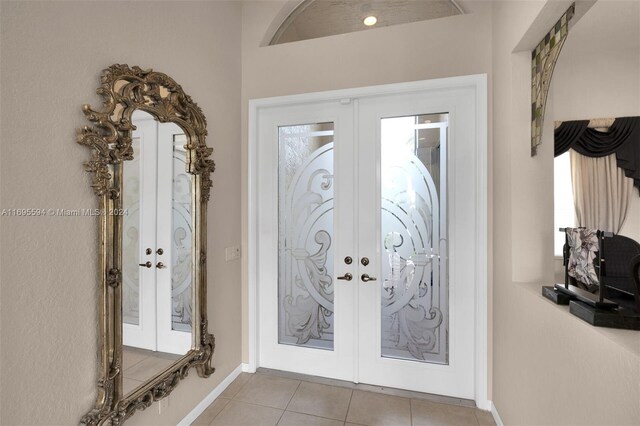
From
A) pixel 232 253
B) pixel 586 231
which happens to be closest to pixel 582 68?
pixel 586 231

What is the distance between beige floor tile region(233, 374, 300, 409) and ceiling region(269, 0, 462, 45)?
2855 mm

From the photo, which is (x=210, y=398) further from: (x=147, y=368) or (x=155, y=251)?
(x=155, y=251)

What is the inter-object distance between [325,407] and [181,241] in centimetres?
152

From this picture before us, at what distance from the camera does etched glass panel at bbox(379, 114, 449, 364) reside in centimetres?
219

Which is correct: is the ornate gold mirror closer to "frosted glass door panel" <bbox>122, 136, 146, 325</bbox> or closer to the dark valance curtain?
"frosted glass door panel" <bbox>122, 136, 146, 325</bbox>

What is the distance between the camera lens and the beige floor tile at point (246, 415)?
1.92m

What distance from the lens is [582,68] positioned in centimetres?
247

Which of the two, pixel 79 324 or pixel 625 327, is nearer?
pixel 625 327

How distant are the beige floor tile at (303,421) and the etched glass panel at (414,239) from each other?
0.63 m

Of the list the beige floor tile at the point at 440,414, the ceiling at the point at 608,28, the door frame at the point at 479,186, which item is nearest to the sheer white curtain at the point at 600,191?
the ceiling at the point at 608,28

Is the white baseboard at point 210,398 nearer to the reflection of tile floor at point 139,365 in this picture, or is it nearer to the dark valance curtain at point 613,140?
the reflection of tile floor at point 139,365

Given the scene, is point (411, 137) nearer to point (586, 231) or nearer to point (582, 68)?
point (586, 231)

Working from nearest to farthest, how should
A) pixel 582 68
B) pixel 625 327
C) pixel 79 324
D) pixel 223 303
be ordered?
pixel 625 327
pixel 79 324
pixel 223 303
pixel 582 68

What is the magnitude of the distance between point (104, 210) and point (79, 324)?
1.66 feet
